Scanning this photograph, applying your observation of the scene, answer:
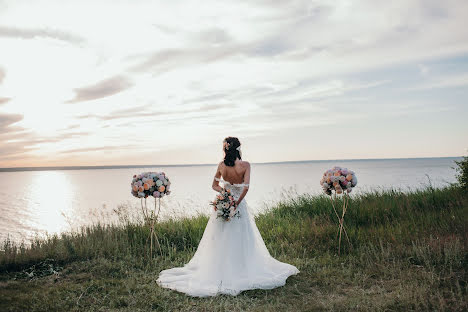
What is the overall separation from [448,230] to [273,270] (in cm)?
520

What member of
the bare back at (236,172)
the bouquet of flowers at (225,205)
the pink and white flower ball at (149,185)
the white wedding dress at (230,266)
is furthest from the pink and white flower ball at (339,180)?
the pink and white flower ball at (149,185)

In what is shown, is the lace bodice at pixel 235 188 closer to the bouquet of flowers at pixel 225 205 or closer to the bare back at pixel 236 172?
the bare back at pixel 236 172

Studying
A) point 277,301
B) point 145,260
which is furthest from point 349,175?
point 145,260

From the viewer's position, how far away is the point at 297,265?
7.99 m

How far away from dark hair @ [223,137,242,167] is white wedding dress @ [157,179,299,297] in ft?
1.62

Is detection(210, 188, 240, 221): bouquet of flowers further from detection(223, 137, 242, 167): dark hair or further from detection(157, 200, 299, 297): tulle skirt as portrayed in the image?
detection(223, 137, 242, 167): dark hair

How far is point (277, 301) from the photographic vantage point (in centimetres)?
596

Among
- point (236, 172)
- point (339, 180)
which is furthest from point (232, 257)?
point (339, 180)

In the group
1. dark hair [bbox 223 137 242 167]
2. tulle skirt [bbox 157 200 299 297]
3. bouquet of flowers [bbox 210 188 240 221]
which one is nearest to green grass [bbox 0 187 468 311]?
tulle skirt [bbox 157 200 299 297]

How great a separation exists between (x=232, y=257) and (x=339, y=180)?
3234 mm

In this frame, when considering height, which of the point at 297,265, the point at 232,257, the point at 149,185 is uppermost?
the point at 149,185

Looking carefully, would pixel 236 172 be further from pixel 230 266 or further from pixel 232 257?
pixel 230 266

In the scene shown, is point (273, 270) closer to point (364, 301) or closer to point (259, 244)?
point (259, 244)

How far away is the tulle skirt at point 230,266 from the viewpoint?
6.67 metres
